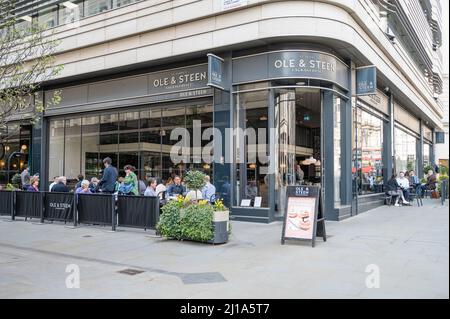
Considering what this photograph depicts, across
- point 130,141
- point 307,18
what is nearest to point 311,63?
point 307,18

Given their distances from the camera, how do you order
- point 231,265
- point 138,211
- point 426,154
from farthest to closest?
1. point 426,154
2. point 138,211
3. point 231,265

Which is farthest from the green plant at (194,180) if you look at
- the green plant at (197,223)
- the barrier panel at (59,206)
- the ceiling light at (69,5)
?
the ceiling light at (69,5)

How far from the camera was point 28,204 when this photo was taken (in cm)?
1402

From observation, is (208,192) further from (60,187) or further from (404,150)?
(404,150)

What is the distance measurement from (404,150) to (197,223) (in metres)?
21.7

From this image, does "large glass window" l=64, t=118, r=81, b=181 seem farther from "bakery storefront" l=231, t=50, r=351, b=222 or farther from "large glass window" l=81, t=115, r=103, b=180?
"bakery storefront" l=231, t=50, r=351, b=222

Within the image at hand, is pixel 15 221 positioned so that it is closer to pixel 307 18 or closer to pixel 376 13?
pixel 307 18

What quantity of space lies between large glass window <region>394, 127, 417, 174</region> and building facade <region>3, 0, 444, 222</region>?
185 inches

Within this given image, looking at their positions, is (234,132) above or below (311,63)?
below

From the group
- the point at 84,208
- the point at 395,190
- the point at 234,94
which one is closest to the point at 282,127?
the point at 234,94

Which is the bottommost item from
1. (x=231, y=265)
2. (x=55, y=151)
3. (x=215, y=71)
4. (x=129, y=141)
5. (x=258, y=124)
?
(x=231, y=265)

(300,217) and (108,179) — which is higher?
(108,179)
